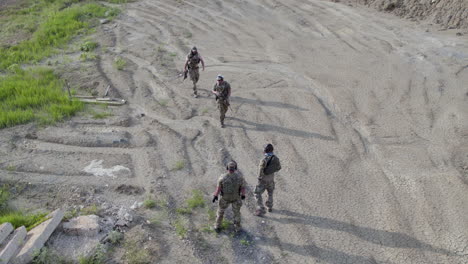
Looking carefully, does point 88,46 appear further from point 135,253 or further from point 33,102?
point 135,253

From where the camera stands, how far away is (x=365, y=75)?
1501 centimetres

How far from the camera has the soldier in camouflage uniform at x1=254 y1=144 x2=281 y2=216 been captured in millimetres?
8500

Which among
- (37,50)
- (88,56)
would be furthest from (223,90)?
(37,50)

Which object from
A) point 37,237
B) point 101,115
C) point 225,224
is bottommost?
point 37,237

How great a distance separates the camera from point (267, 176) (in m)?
8.71

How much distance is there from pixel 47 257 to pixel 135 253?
164 cm

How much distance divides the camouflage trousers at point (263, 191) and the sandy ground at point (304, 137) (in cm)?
29

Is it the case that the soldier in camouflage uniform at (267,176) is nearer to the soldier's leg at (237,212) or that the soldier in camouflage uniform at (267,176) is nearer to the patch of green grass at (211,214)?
the soldier's leg at (237,212)

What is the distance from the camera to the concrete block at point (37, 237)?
7410 millimetres

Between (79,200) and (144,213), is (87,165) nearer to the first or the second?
(79,200)

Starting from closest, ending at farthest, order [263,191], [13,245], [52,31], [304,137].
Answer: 1. [13,245]
2. [263,191]
3. [304,137]
4. [52,31]

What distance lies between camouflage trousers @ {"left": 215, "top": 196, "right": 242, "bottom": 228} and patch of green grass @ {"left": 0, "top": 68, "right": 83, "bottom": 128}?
713 cm

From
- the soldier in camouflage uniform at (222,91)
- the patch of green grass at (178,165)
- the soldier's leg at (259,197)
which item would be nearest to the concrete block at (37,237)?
the patch of green grass at (178,165)

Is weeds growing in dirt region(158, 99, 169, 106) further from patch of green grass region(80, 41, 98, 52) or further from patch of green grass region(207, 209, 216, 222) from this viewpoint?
patch of green grass region(80, 41, 98, 52)
